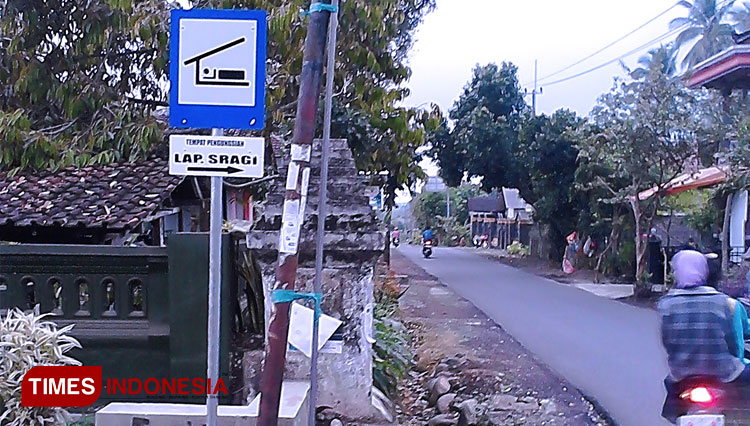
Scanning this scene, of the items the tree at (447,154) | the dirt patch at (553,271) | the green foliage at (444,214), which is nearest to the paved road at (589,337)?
the dirt patch at (553,271)

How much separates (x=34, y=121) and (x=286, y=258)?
28.6ft

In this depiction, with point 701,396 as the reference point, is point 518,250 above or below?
below

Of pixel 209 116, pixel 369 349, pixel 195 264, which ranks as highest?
pixel 209 116

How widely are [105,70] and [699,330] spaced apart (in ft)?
28.5

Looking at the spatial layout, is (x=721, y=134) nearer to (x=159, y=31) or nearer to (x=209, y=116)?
(x=159, y=31)

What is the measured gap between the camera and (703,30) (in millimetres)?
42031

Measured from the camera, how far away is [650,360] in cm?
1054

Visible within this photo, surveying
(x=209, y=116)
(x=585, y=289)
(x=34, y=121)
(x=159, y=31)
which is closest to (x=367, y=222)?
(x=209, y=116)

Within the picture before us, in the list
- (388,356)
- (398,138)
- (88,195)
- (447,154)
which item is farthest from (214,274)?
(447,154)

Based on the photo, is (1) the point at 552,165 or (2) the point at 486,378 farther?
(1) the point at 552,165

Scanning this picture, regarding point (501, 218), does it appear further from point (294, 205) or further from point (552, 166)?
point (294, 205)

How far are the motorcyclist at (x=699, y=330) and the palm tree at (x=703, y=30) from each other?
125 ft

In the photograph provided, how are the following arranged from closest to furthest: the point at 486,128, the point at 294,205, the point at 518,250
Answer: the point at 294,205, the point at 486,128, the point at 518,250

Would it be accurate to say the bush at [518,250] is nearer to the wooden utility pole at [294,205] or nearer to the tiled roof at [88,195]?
the tiled roof at [88,195]
